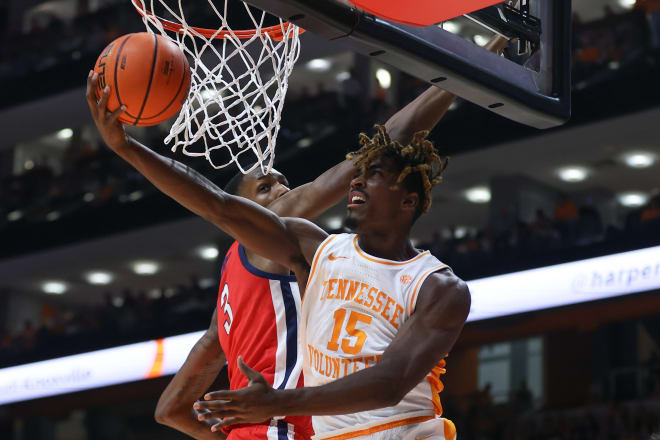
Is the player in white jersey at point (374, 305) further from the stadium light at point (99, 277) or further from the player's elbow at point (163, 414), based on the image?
the stadium light at point (99, 277)

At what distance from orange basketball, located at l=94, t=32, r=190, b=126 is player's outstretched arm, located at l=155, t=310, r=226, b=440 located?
3.87 ft

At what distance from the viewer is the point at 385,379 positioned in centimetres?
260

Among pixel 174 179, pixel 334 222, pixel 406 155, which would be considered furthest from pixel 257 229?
pixel 334 222

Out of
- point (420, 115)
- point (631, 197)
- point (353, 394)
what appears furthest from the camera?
point (631, 197)

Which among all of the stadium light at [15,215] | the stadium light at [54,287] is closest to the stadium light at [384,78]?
the stadium light at [15,215]

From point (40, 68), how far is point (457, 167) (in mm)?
6814

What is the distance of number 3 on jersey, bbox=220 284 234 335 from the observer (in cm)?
368

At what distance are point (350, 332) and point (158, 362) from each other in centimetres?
930

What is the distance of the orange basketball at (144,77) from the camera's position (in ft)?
9.77

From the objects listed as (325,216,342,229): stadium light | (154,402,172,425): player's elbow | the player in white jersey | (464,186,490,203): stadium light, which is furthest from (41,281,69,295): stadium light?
the player in white jersey

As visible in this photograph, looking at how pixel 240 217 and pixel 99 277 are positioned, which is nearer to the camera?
pixel 240 217

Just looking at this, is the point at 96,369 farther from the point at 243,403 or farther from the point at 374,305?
the point at 243,403

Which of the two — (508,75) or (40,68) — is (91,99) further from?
(40,68)

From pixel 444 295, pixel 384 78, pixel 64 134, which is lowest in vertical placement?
pixel 444 295
